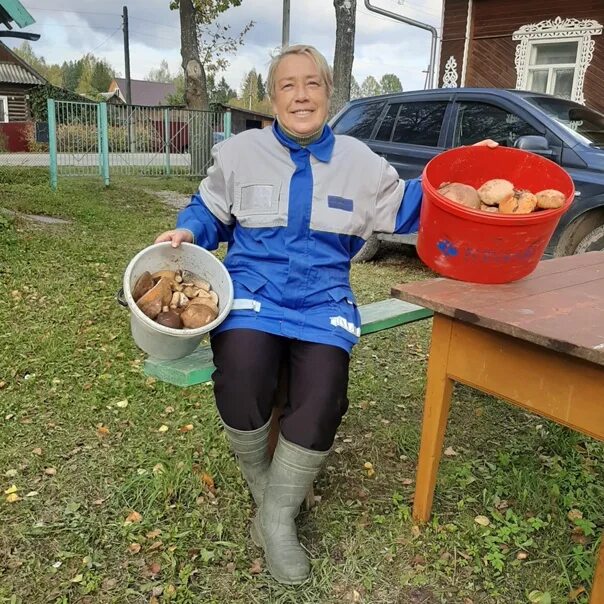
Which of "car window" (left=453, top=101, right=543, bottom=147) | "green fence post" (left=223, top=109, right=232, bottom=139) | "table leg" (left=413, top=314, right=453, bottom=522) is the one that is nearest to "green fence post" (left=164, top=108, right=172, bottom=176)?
"green fence post" (left=223, top=109, right=232, bottom=139)

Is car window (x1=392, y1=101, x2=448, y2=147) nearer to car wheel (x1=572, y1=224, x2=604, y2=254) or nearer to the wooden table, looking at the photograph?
car wheel (x1=572, y1=224, x2=604, y2=254)

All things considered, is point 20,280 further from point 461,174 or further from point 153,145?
point 153,145

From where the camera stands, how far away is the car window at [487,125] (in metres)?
5.24

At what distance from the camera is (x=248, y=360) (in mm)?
1924

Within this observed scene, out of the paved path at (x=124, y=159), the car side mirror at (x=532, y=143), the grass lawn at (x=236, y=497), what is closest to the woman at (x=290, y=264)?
the grass lawn at (x=236, y=497)

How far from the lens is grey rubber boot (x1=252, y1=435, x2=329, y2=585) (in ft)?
6.31

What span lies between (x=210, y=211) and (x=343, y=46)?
9.71 metres

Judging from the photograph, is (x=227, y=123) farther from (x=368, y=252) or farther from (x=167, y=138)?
(x=368, y=252)

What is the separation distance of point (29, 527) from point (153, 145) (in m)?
13.6

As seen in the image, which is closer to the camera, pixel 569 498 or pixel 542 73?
pixel 569 498

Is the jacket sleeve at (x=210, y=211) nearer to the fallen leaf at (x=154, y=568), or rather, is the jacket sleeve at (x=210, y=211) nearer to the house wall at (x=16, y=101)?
the fallen leaf at (x=154, y=568)

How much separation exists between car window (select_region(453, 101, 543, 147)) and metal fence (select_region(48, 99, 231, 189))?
814 cm

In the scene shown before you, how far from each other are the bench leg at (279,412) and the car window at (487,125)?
375 cm

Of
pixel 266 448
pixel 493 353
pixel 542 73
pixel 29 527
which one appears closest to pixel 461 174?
pixel 493 353
